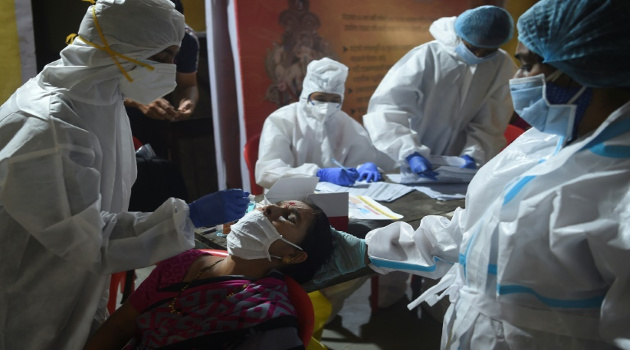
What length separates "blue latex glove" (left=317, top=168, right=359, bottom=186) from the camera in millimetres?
2875

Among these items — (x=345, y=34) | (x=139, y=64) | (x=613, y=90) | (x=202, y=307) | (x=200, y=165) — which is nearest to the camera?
(x=613, y=90)

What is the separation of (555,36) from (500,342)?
733mm

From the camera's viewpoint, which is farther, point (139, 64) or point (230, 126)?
point (230, 126)

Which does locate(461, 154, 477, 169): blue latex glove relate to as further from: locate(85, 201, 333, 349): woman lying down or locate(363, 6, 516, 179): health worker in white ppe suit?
locate(85, 201, 333, 349): woman lying down

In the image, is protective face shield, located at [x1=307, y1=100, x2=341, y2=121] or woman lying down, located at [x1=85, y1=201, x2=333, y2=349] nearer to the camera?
woman lying down, located at [x1=85, y1=201, x2=333, y2=349]

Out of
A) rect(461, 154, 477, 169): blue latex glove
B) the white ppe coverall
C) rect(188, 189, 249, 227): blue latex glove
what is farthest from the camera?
rect(461, 154, 477, 169): blue latex glove

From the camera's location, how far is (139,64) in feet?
5.50

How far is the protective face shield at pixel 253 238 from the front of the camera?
1643 mm

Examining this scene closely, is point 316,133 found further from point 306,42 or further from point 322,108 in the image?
point 306,42

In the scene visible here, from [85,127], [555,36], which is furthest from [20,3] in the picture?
[555,36]

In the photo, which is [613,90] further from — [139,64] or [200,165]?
[200,165]

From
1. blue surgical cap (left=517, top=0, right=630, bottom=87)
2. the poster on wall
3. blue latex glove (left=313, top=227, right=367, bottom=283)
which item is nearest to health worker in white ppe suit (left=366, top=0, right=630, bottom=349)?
blue surgical cap (left=517, top=0, right=630, bottom=87)

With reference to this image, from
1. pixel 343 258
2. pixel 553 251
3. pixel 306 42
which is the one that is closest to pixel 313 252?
pixel 343 258

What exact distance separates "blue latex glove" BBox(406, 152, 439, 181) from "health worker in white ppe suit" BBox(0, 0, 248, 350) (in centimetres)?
145
